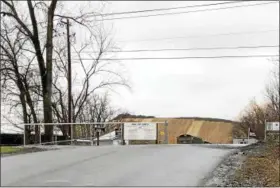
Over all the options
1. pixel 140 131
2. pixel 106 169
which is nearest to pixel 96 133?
pixel 140 131

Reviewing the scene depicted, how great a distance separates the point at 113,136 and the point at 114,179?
12895 millimetres

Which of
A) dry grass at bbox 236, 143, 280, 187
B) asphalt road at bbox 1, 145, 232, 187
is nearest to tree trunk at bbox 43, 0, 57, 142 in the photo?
asphalt road at bbox 1, 145, 232, 187

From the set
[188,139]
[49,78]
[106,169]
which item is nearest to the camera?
[106,169]

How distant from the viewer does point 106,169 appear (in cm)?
942

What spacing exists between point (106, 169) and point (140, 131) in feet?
38.1

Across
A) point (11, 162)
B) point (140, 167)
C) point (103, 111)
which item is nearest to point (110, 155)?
point (140, 167)

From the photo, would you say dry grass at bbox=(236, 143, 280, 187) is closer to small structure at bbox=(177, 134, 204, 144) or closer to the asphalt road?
the asphalt road

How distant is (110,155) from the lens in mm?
12258

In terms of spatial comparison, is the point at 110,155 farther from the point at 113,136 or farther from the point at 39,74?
the point at 39,74

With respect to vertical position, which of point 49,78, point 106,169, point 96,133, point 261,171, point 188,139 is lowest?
point 188,139

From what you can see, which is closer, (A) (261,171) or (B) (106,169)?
(B) (106,169)

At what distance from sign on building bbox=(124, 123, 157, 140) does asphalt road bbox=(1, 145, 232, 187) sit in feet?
27.2

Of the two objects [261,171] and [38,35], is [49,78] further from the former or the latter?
[261,171]

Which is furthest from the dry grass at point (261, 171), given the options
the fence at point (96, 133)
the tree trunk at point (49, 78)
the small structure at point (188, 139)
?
the small structure at point (188, 139)
